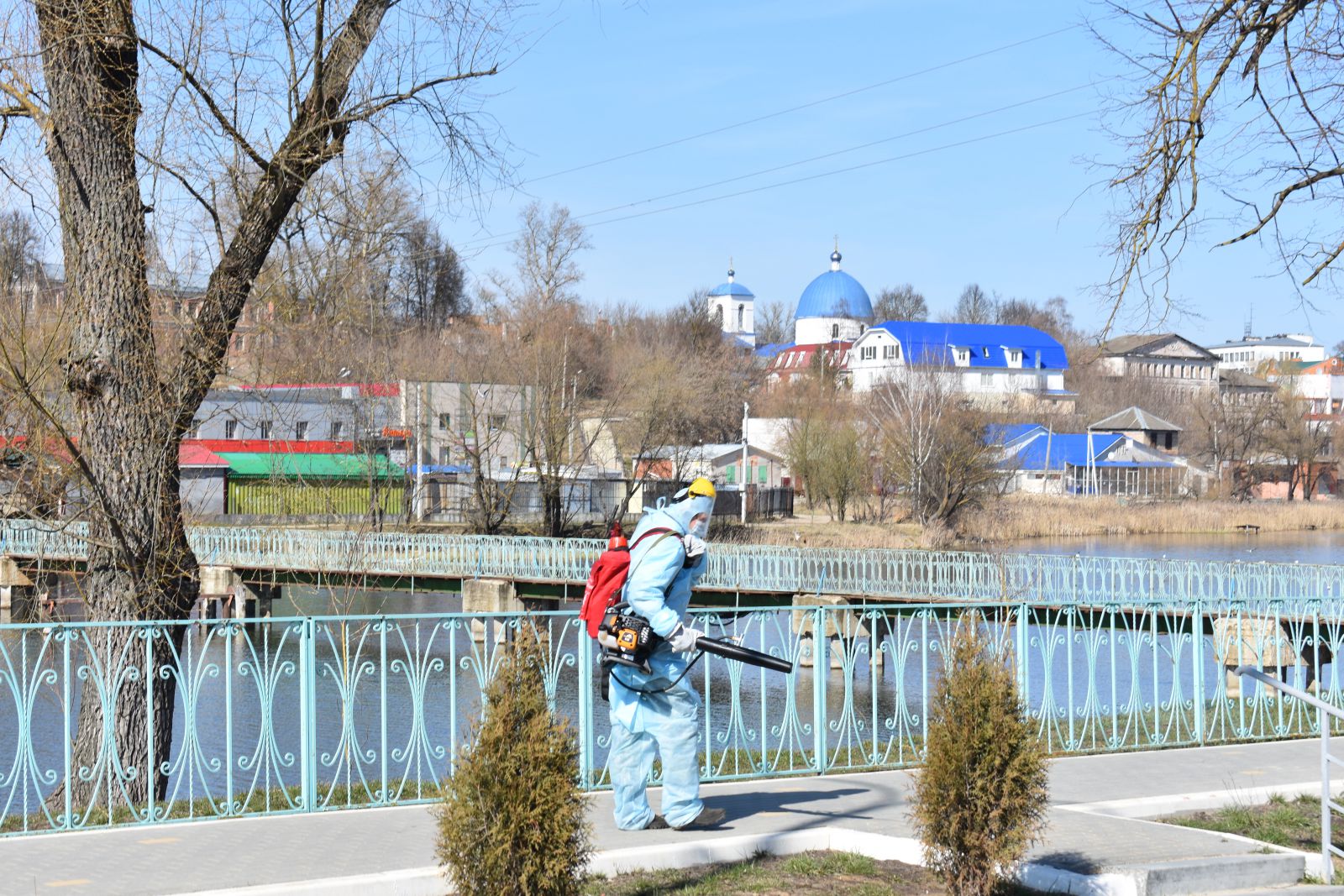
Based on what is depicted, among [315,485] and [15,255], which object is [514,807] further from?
[315,485]

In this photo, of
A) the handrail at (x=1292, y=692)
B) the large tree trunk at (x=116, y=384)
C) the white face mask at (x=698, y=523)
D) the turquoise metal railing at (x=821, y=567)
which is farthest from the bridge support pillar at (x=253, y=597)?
the handrail at (x=1292, y=692)

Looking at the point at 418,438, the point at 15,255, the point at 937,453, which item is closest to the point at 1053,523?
the point at 937,453

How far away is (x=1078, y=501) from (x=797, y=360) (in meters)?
55.0

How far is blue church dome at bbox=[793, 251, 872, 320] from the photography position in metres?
123

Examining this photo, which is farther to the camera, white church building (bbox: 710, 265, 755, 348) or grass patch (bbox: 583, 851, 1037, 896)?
white church building (bbox: 710, 265, 755, 348)

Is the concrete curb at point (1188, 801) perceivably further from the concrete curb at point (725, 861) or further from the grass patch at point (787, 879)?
the grass patch at point (787, 879)

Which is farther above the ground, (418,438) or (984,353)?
(984,353)

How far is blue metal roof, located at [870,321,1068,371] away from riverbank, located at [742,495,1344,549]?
35789 mm

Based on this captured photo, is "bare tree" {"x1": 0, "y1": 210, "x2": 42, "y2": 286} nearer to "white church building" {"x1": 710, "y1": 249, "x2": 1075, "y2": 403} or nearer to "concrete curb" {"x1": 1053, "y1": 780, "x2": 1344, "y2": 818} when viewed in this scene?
"concrete curb" {"x1": 1053, "y1": 780, "x2": 1344, "y2": 818}

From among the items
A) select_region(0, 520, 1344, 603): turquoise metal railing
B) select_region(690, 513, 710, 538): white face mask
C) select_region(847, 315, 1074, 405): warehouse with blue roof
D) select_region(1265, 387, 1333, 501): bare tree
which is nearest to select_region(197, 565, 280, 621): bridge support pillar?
select_region(0, 520, 1344, 603): turquoise metal railing

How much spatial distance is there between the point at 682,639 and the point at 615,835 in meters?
1.05

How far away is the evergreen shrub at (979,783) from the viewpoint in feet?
18.4

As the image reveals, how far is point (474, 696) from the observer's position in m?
22.4

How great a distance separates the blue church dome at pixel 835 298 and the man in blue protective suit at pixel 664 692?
117 meters
